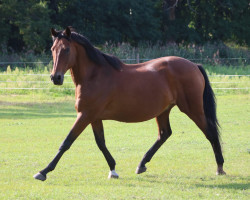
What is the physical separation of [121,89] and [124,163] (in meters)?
1.84

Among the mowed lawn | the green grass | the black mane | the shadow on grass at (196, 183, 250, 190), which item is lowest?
the green grass

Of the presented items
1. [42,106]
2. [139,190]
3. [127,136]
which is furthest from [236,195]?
[42,106]

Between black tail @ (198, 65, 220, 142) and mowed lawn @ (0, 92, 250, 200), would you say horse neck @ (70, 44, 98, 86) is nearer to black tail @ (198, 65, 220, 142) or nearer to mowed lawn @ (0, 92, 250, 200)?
mowed lawn @ (0, 92, 250, 200)

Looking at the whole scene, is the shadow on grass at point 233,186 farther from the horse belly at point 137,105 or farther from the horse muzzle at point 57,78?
the horse muzzle at point 57,78

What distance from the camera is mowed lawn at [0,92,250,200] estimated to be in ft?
23.5

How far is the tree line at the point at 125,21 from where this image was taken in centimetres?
3850

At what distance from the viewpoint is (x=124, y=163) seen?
31.2 ft

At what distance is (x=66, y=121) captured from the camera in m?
16.9

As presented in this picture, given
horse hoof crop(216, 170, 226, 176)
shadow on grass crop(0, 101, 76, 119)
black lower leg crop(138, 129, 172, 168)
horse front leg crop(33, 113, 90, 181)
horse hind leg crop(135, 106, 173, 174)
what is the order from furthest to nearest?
shadow on grass crop(0, 101, 76, 119) < horse hind leg crop(135, 106, 173, 174) < black lower leg crop(138, 129, 172, 168) < horse hoof crop(216, 170, 226, 176) < horse front leg crop(33, 113, 90, 181)

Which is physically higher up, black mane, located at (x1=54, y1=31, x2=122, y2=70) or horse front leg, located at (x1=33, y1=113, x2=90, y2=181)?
black mane, located at (x1=54, y1=31, x2=122, y2=70)

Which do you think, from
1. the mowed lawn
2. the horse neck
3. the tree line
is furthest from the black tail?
the tree line

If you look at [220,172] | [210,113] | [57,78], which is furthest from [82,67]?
[220,172]

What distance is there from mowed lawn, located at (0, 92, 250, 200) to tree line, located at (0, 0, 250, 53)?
22.3 metres

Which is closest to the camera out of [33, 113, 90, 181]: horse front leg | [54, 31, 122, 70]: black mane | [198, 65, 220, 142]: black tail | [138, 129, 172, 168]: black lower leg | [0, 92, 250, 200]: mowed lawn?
[0, 92, 250, 200]: mowed lawn
